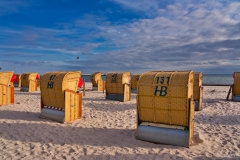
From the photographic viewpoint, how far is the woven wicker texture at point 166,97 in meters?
6.39

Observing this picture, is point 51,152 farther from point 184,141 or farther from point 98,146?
point 184,141

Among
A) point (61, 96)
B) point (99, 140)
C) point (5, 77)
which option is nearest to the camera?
point (99, 140)

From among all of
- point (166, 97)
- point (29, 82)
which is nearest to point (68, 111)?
point (166, 97)

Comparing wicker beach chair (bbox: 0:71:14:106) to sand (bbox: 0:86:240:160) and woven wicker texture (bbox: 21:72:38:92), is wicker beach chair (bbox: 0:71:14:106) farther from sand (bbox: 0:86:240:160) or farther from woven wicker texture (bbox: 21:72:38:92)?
woven wicker texture (bbox: 21:72:38:92)

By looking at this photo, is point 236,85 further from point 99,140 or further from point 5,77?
point 5,77

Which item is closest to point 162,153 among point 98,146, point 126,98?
point 98,146

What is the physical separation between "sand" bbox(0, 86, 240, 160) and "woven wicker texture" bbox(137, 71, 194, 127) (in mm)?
934

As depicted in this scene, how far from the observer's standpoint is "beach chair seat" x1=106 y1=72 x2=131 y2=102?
1616cm

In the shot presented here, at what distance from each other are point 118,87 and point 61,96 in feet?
25.0

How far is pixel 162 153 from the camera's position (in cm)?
602

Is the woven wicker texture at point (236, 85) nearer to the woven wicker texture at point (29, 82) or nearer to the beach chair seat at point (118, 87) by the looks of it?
the beach chair seat at point (118, 87)

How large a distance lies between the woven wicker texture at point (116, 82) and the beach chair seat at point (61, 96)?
21.5ft

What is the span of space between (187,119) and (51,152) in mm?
4422

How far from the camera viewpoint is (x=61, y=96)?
9.31m
